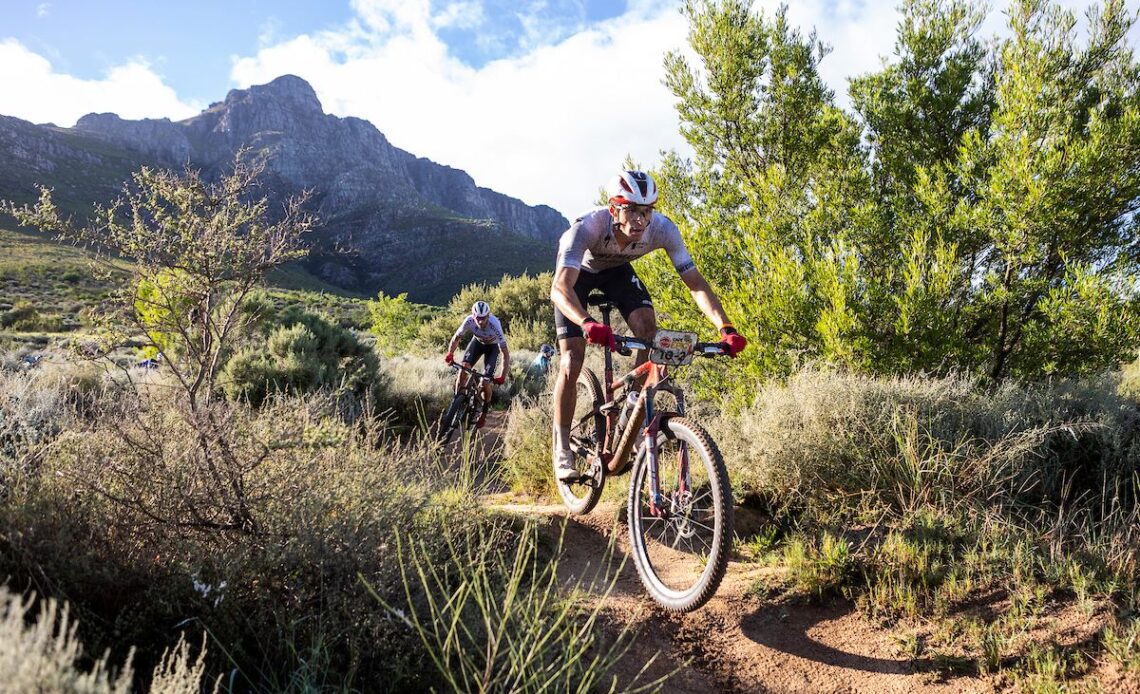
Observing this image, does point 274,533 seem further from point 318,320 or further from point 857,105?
point 318,320

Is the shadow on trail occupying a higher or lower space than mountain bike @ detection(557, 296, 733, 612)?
lower

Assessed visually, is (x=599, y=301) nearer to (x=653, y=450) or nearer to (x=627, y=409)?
(x=627, y=409)

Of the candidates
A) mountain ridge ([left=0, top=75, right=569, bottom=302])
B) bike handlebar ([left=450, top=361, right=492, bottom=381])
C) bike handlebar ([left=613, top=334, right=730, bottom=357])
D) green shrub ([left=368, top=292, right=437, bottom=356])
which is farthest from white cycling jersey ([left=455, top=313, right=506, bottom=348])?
green shrub ([left=368, top=292, right=437, bottom=356])

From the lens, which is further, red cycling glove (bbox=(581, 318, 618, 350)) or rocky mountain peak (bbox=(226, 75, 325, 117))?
rocky mountain peak (bbox=(226, 75, 325, 117))

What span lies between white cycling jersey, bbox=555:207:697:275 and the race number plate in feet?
2.85

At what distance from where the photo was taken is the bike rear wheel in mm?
4484

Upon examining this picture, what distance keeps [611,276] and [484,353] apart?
4753 mm

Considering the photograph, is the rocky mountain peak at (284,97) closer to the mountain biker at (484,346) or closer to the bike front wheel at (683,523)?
the mountain biker at (484,346)

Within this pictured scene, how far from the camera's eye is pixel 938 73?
6.70 meters

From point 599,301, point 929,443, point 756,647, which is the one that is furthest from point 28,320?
point 929,443

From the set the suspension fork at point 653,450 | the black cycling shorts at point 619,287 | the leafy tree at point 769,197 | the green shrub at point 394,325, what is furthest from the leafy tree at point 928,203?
the green shrub at point 394,325

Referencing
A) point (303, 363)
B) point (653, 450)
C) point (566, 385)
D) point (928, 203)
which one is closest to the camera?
point (653, 450)

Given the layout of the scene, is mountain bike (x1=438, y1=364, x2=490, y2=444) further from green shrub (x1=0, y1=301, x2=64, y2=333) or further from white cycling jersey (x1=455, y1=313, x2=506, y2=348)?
green shrub (x1=0, y1=301, x2=64, y2=333)

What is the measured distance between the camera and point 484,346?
29.9ft
